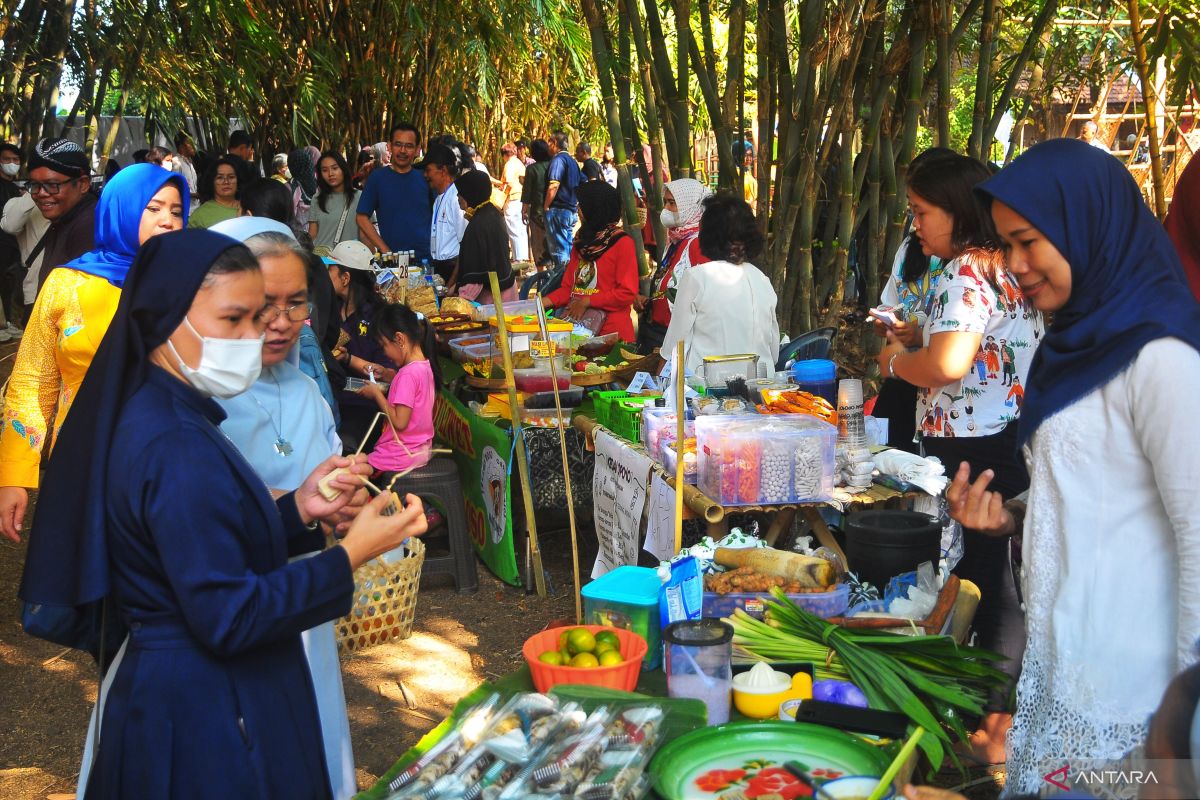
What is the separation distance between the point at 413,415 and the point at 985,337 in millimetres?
2764

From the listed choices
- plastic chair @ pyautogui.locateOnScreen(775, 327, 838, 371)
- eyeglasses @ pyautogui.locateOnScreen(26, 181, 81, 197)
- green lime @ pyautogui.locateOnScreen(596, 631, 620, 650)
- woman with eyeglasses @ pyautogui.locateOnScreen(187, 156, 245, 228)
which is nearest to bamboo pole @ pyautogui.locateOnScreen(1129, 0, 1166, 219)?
plastic chair @ pyautogui.locateOnScreen(775, 327, 838, 371)

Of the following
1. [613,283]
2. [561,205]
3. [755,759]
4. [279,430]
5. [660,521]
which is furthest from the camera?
[561,205]

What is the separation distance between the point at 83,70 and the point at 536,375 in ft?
23.5

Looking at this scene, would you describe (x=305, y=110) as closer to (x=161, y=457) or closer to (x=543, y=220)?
(x=543, y=220)

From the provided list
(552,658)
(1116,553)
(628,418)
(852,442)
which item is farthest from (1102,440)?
(628,418)

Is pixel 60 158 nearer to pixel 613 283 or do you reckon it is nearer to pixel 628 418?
pixel 628 418

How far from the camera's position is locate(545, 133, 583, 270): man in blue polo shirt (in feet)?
43.0

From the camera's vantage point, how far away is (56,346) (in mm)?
3363

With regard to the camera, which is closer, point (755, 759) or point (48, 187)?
A: point (755, 759)

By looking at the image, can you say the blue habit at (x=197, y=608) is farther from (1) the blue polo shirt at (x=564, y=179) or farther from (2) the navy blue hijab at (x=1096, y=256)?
(1) the blue polo shirt at (x=564, y=179)

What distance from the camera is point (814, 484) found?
378 cm

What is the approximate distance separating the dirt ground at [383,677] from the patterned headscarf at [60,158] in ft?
6.79

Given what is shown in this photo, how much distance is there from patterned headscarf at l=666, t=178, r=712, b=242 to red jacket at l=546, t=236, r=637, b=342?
0.38 m

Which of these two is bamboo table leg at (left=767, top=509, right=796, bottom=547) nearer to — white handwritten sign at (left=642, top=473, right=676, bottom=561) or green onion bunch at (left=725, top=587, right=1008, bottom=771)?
white handwritten sign at (left=642, top=473, right=676, bottom=561)
